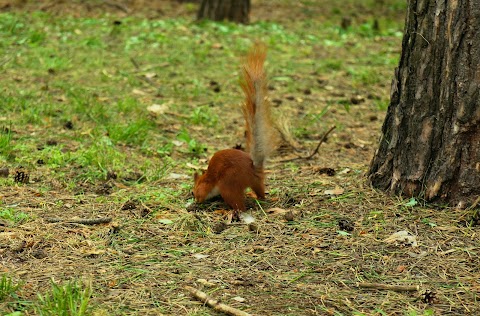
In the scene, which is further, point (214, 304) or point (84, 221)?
point (84, 221)

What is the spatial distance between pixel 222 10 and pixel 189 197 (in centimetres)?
576

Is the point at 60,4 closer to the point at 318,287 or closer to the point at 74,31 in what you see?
the point at 74,31

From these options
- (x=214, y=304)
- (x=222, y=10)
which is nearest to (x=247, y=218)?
(x=214, y=304)

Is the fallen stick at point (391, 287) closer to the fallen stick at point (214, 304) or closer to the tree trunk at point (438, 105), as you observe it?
the fallen stick at point (214, 304)

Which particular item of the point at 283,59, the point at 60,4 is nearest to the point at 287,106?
the point at 283,59

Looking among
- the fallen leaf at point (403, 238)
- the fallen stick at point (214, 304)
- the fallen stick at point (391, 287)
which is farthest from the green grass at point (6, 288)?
the fallen leaf at point (403, 238)

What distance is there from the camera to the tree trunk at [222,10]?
9.25m

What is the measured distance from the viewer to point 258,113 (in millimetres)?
3707

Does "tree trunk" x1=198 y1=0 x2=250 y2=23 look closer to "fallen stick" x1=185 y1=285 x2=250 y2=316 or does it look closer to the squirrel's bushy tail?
the squirrel's bushy tail

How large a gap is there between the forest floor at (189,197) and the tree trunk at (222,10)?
1.27m

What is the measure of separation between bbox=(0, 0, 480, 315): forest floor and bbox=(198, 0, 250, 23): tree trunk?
1.27m

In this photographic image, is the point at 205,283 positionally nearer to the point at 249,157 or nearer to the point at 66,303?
the point at 66,303

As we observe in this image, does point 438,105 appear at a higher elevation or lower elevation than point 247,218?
higher

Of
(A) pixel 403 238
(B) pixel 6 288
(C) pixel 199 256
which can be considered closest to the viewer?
(B) pixel 6 288
